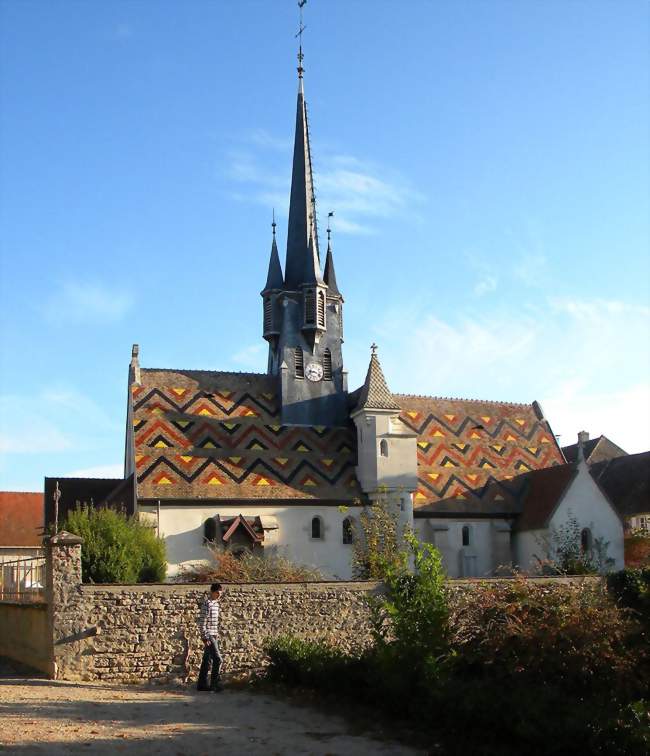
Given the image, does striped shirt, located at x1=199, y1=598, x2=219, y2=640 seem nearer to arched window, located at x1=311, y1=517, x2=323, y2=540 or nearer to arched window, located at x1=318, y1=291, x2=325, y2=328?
arched window, located at x1=311, y1=517, x2=323, y2=540

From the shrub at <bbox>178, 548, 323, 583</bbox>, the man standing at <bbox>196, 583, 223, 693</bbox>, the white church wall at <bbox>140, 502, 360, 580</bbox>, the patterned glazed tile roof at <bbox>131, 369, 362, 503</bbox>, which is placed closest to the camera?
the man standing at <bbox>196, 583, 223, 693</bbox>

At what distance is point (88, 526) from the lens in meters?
22.8

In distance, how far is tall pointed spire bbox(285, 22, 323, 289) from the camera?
129 ft

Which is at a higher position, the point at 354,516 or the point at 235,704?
the point at 354,516

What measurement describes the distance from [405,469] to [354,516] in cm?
253

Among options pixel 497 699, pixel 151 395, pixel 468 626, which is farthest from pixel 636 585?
pixel 151 395

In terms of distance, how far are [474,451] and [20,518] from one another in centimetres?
2351

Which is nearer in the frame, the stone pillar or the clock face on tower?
the stone pillar

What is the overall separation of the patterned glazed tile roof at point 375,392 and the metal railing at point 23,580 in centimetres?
1630

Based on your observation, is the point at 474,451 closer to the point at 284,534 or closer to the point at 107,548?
the point at 284,534

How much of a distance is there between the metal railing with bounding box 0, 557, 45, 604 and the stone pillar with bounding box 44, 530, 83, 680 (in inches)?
40.3

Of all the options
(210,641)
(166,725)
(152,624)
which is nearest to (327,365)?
(152,624)

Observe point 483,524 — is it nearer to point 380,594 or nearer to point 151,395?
point 151,395

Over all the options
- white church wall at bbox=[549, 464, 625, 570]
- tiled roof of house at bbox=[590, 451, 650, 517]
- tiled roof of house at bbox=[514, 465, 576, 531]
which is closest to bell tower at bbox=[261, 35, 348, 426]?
tiled roof of house at bbox=[514, 465, 576, 531]
